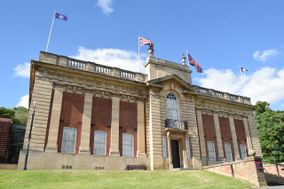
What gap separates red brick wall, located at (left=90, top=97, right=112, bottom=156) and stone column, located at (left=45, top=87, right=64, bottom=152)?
107 inches

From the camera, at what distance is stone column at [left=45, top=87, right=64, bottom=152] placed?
57.2ft

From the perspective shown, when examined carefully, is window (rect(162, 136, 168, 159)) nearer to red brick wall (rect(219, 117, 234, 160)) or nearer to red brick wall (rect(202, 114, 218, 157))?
red brick wall (rect(202, 114, 218, 157))

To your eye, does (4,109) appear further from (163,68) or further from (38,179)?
(38,179)

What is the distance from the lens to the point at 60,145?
17953 mm

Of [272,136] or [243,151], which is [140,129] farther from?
[272,136]

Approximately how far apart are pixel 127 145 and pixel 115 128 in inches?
68.6

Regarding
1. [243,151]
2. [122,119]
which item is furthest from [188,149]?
[243,151]

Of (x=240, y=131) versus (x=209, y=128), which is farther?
(x=240, y=131)

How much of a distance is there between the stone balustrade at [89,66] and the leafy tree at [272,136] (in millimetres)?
21299

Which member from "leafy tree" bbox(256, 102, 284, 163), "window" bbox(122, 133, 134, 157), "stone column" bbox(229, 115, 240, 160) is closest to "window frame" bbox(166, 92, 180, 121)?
"window" bbox(122, 133, 134, 157)

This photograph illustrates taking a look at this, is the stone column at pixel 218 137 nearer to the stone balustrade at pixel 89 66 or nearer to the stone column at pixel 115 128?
the stone balustrade at pixel 89 66

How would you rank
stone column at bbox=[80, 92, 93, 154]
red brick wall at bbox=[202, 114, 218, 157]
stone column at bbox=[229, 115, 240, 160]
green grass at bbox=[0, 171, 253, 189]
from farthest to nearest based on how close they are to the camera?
stone column at bbox=[229, 115, 240, 160]
red brick wall at bbox=[202, 114, 218, 157]
stone column at bbox=[80, 92, 93, 154]
green grass at bbox=[0, 171, 253, 189]

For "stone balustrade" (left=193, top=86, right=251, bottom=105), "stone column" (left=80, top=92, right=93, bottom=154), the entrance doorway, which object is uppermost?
"stone balustrade" (left=193, top=86, right=251, bottom=105)

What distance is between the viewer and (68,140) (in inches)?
723
